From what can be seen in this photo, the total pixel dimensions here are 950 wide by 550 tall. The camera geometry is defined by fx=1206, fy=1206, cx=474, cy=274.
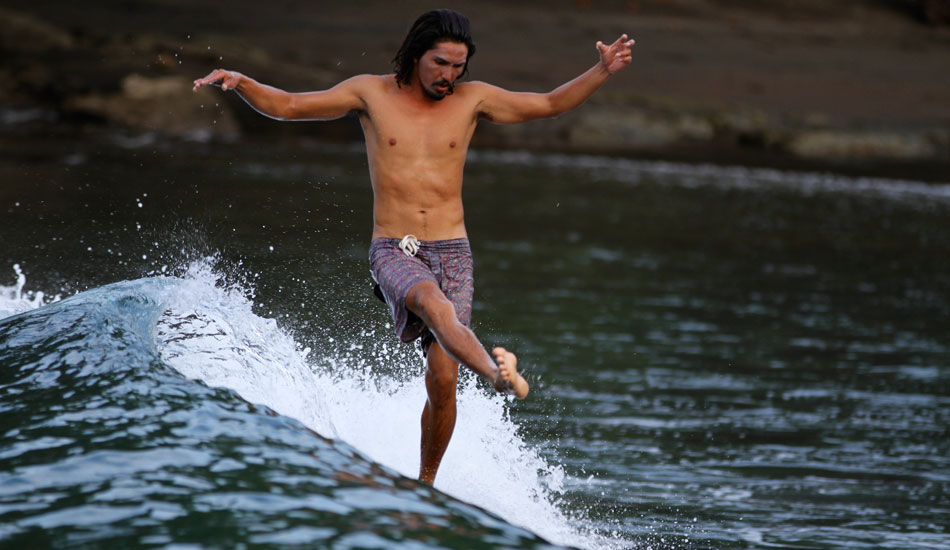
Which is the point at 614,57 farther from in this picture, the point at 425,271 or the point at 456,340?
the point at 456,340

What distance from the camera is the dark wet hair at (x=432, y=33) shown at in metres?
5.73

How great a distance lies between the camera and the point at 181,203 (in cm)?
1891

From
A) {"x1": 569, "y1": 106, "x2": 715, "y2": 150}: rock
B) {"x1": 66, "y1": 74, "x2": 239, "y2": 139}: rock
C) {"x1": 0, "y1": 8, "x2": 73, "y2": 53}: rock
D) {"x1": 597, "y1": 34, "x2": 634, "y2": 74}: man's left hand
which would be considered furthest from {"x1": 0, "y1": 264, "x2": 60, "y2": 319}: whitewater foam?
{"x1": 569, "y1": 106, "x2": 715, "y2": 150}: rock

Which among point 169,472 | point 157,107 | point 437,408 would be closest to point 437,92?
point 437,408

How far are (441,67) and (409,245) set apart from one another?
2.85ft

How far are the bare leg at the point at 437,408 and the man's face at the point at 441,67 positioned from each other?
124 centimetres

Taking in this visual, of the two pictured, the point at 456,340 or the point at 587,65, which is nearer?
the point at 456,340

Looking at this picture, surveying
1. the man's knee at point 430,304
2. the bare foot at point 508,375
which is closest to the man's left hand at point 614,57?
the man's knee at point 430,304

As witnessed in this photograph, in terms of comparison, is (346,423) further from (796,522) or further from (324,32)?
(324,32)

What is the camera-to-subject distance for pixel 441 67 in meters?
5.79

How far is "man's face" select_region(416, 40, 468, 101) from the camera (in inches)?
226

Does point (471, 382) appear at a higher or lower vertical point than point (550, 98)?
lower

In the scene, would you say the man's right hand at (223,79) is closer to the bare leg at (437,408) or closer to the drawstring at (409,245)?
the drawstring at (409,245)

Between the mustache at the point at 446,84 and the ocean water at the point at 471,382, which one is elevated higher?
the mustache at the point at 446,84
